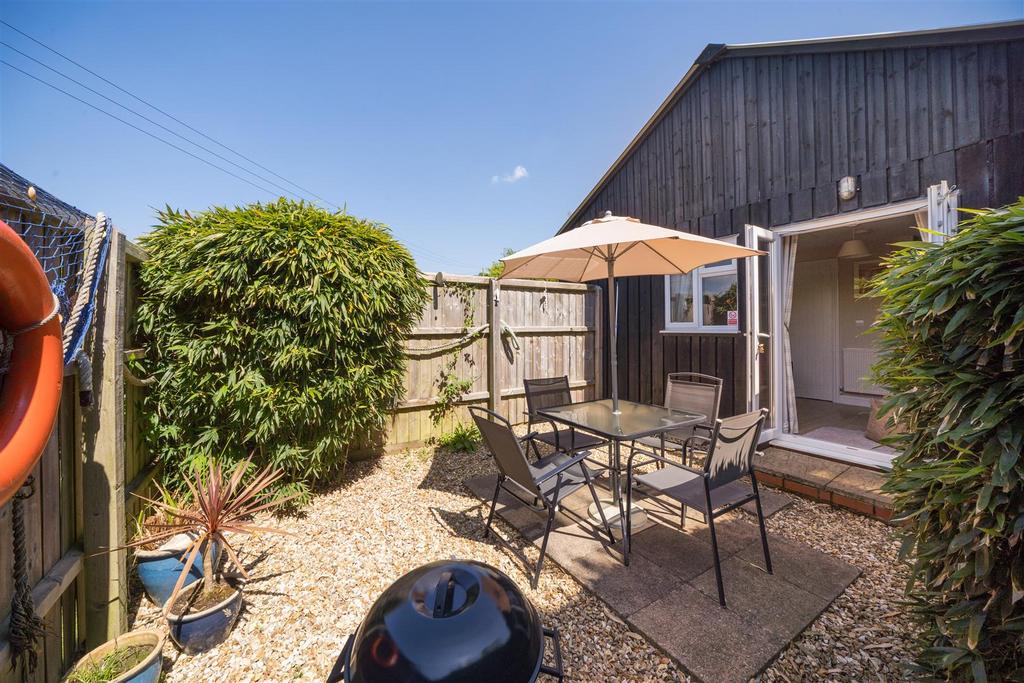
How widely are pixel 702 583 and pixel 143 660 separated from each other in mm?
2568

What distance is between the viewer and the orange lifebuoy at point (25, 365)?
2.88 feet

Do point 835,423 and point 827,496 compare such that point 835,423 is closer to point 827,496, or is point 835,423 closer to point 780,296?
point 780,296

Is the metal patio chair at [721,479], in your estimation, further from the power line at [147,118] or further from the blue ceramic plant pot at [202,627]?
the power line at [147,118]

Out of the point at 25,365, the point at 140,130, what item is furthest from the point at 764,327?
the point at 140,130

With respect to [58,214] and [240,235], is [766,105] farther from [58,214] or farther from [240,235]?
[58,214]

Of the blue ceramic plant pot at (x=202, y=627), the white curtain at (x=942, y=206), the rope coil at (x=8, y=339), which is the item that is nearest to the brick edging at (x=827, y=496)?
the white curtain at (x=942, y=206)

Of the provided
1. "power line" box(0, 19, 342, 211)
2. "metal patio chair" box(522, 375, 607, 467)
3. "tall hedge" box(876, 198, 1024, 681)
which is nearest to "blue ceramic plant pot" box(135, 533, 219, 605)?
"metal patio chair" box(522, 375, 607, 467)

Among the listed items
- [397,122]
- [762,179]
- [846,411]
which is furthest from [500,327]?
[397,122]

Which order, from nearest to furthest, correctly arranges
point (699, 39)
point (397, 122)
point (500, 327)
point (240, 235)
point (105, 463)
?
point (105, 463) < point (240, 235) < point (699, 39) < point (500, 327) < point (397, 122)

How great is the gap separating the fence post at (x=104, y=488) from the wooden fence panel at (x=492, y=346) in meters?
2.50

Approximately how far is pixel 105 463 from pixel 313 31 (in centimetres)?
676

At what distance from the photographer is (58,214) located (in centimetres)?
162

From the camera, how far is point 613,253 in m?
2.98

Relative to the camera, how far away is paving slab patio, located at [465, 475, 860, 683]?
1.70 meters
